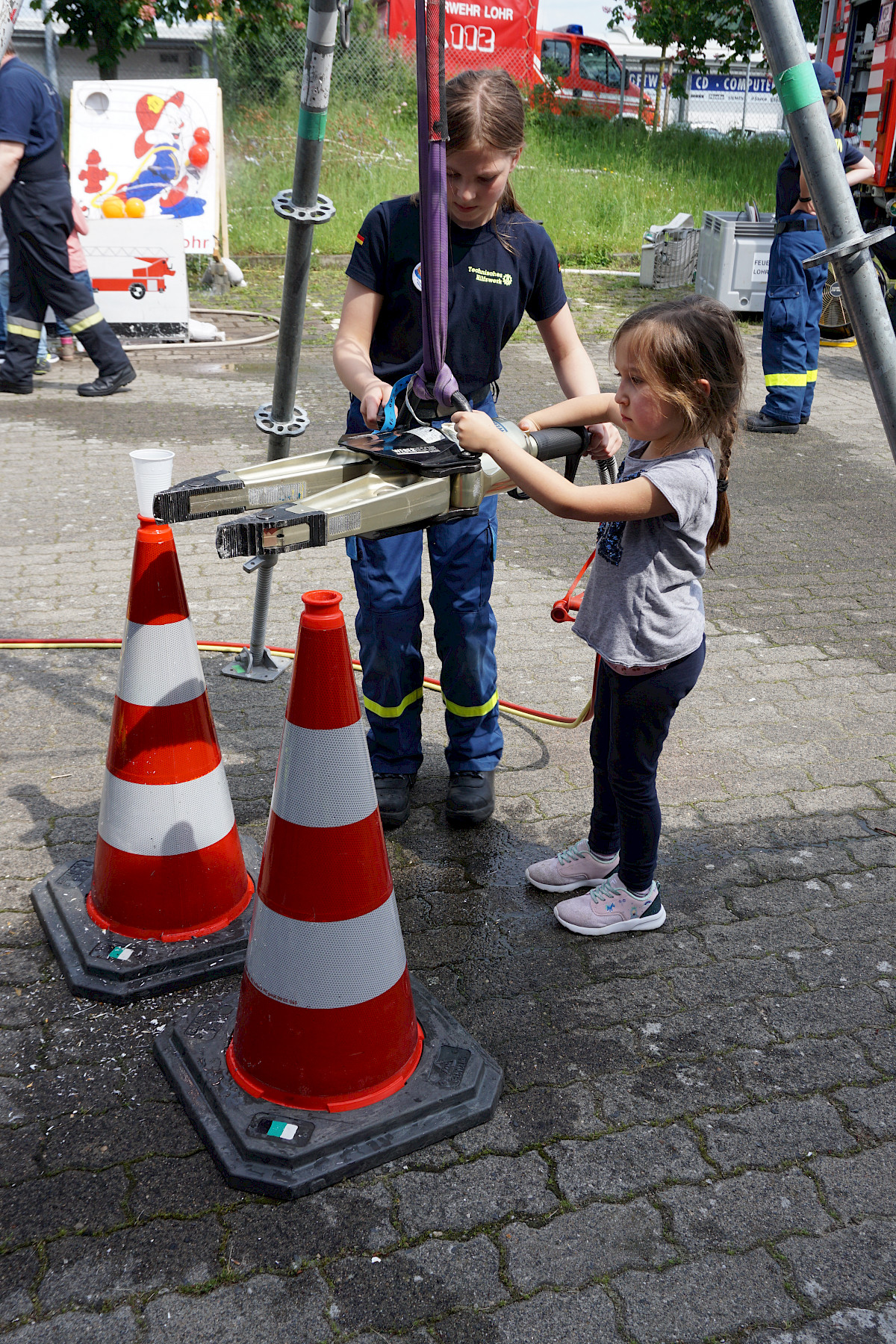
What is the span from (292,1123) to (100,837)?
884 millimetres

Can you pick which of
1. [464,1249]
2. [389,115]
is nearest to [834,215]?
[464,1249]

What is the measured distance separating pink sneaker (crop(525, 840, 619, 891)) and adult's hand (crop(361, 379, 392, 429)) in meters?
1.20

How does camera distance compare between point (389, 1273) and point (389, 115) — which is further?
point (389, 115)

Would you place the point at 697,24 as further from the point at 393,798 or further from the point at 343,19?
the point at 393,798

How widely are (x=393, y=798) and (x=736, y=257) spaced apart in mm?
8566

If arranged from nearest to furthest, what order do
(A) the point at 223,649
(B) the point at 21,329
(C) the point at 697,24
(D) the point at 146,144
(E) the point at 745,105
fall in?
1. (A) the point at 223,649
2. (B) the point at 21,329
3. (D) the point at 146,144
4. (C) the point at 697,24
5. (E) the point at 745,105

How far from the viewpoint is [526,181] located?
15.3m

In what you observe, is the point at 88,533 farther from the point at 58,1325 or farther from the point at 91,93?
the point at 91,93

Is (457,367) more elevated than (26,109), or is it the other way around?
(26,109)

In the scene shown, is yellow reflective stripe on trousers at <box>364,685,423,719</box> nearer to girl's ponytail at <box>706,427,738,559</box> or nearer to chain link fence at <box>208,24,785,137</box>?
girl's ponytail at <box>706,427,738,559</box>

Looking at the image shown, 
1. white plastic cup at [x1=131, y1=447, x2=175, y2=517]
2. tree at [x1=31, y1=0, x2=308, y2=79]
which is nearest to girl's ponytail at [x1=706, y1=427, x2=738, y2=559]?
white plastic cup at [x1=131, y1=447, x2=175, y2=517]

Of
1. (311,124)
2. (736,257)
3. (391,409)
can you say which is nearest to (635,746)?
(391,409)

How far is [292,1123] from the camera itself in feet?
6.88

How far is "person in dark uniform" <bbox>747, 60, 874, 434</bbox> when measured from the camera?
714 centimetres
